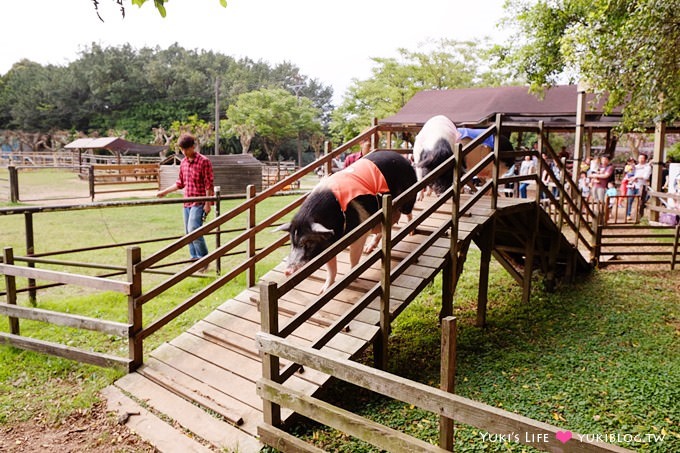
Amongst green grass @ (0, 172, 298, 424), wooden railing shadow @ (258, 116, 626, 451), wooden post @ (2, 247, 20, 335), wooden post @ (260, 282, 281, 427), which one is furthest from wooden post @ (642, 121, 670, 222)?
wooden post @ (2, 247, 20, 335)

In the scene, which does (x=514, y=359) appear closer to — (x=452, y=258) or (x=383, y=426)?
(x=452, y=258)

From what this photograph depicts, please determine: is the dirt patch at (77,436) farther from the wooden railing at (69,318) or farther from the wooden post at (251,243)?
the wooden post at (251,243)

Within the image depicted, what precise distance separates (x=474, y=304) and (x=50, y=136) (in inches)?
1957

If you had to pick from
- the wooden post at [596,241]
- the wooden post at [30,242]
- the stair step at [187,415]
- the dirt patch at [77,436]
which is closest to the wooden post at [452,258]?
the stair step at [187,415]

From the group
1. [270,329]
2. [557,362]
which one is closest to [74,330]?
[270,329]

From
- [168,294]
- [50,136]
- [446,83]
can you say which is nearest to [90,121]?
[50,136]

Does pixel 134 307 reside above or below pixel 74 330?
above

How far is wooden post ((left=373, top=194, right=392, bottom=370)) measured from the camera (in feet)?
12.1

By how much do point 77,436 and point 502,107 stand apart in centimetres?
1298

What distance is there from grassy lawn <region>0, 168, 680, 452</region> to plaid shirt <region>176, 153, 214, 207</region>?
3.82 feet

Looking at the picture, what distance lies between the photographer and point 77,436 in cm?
333

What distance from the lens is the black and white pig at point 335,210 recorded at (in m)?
4.07

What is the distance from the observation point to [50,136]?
46.3m

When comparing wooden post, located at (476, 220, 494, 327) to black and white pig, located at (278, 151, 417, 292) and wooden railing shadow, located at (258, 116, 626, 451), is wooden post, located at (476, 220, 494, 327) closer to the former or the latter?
wooden railing shadow, located at (258, 116, 626, 451)
